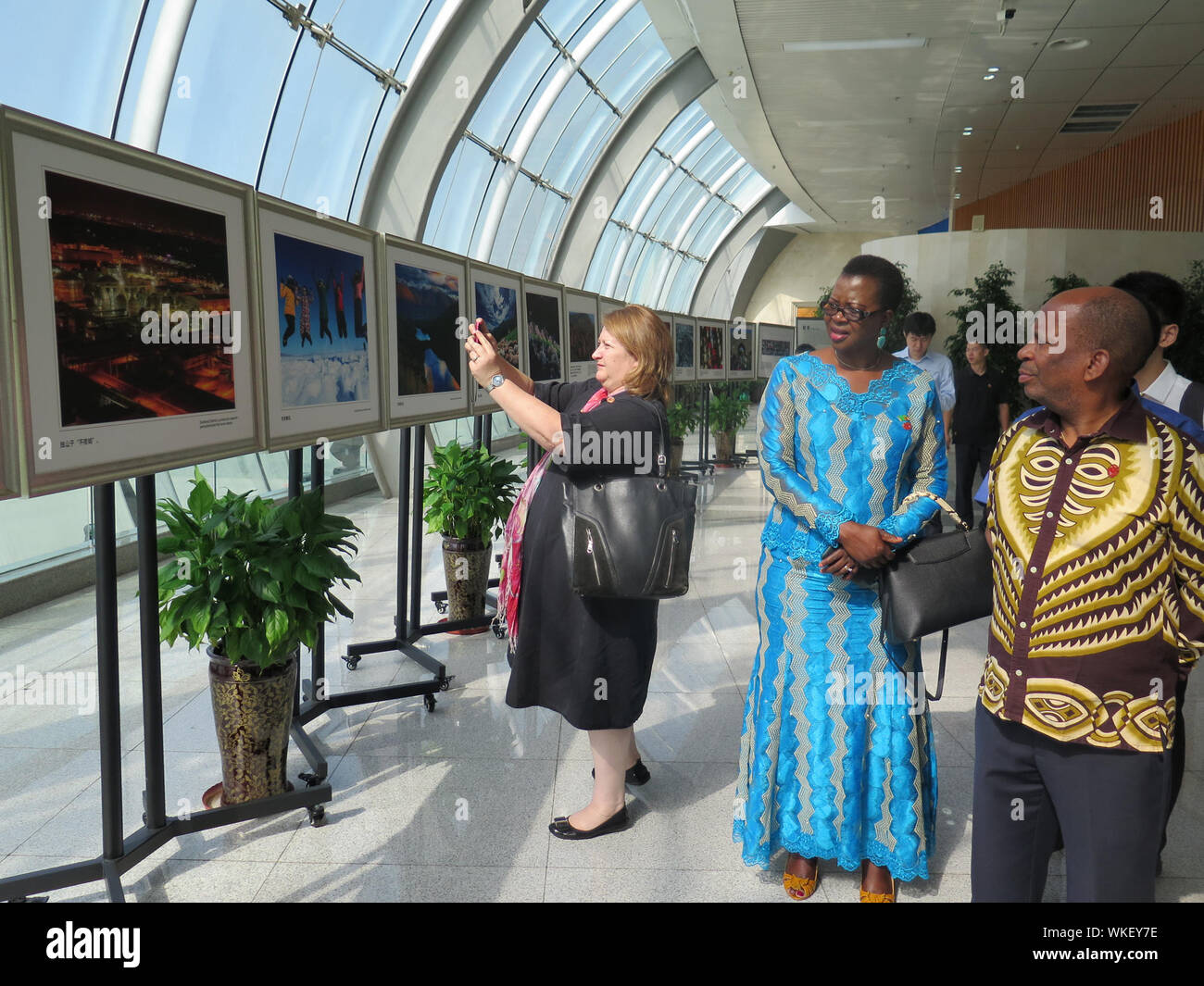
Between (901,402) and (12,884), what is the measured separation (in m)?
2.72

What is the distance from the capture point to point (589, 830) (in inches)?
118

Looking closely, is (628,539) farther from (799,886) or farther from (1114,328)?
(1114,328)

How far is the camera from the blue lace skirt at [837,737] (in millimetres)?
2607

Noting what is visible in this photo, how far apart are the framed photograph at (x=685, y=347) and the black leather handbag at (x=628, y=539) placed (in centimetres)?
786

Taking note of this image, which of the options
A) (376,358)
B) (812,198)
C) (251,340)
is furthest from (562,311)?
(812,198)

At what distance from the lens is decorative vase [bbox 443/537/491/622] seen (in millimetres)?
5312

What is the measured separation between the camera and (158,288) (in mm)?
2309

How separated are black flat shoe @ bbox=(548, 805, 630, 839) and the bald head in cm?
207

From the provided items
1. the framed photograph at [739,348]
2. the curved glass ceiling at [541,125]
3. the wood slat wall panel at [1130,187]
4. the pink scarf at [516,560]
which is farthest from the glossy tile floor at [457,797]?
the wood slat wall panel at [1130,187]

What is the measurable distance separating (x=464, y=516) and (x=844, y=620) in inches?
124

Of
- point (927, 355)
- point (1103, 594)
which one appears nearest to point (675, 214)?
point (927, 355)

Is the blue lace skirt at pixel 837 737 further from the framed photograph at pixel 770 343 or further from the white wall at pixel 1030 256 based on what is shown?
the white wall at pixel 1030 256

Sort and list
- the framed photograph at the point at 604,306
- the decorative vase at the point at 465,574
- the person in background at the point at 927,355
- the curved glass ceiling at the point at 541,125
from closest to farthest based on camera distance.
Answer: the decorative vase at the point at 465,574 < the person in background at the point at 927,355 < the framed photograph at the point at 604,306 < the curved glass ceiling at the point at 541,125

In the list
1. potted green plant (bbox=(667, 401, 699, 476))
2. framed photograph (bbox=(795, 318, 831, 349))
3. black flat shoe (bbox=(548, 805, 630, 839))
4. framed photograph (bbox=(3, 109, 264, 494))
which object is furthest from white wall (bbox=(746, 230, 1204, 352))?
framed photograph (bbox=(3, 109, 264, 494))
